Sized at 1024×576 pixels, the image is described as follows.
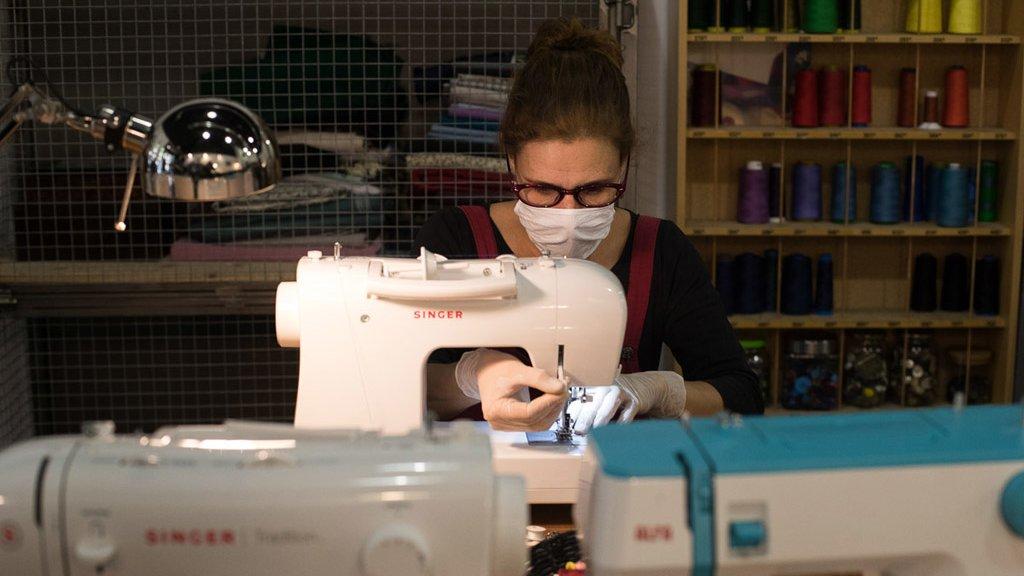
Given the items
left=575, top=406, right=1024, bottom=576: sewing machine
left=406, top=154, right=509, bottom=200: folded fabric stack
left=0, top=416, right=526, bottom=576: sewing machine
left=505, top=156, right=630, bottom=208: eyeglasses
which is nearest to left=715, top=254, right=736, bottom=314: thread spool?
left=406, top=154, right=509, bottom=200: folded fabric stack

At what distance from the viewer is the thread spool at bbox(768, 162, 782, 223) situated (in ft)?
12.5

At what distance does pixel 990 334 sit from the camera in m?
3.94

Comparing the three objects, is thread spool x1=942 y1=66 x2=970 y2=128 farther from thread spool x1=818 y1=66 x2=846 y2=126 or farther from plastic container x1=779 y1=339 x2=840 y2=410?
plastic container x1=779 y1=339 x2=840 y2=410

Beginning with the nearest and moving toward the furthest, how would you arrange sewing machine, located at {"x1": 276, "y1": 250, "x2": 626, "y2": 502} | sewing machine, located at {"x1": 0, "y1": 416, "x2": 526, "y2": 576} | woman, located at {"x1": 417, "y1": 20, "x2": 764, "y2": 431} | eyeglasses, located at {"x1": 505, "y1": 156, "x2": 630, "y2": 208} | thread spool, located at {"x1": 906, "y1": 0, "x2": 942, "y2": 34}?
1. sewing machine, located at {"x1": 0, "y1": 416, "x2": 526, "y2": 576}
2. sewing machine, located at {"x1": 276, "y1": 250, "x2": 626, "y2": 502}
3. woman, located at {"x1": 417, "y1": 20, "x2": 764, "y2": 431}
4. eyeglasses, located at {"x1": 505, "y1": 156, "x2": 630, "y2": 208}
5. thread spool, located at {"x1": 906, "y1": 0, "x2": 942, "y2": 34}

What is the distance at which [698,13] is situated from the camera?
3678mm

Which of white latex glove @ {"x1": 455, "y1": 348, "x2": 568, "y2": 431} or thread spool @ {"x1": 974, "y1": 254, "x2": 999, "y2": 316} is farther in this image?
thread spool @ {"x1": 974, "y1": 254, "x2": 999, "y2": 316}

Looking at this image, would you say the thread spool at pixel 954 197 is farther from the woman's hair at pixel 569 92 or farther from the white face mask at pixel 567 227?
the white face mask at pixel 567 227

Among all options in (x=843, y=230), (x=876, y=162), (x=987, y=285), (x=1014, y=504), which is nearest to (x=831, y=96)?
(x=876, y=162)

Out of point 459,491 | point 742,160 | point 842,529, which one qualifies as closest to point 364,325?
point 459,491

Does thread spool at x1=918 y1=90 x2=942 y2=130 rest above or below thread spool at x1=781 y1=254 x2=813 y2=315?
above

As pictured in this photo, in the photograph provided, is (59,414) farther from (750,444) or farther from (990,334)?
(990,334)

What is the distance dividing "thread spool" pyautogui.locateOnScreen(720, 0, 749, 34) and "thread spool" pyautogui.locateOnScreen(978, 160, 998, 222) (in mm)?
938

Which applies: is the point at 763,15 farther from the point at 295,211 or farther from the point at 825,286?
the point at 295,211

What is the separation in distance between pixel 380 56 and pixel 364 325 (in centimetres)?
171
